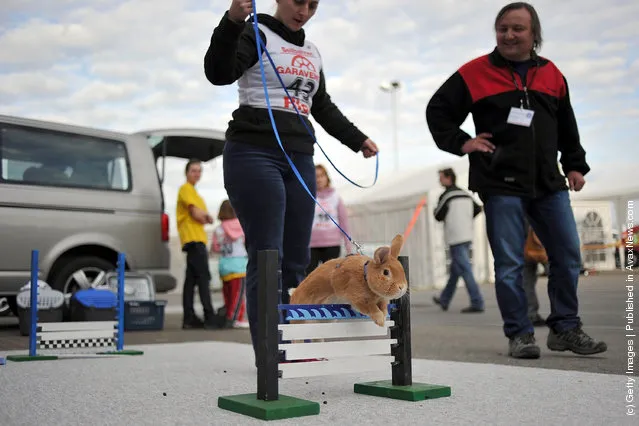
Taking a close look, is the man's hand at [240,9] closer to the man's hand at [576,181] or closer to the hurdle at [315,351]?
the hurdle at [315,351]

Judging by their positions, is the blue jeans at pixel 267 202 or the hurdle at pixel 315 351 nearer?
the hurdle at pixel 315 351

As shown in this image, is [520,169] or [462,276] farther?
[462,276]

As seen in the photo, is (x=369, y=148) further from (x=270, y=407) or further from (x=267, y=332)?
(x=270, y=407)

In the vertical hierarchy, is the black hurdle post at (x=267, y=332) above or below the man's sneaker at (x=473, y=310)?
above

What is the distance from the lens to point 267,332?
1.92 m

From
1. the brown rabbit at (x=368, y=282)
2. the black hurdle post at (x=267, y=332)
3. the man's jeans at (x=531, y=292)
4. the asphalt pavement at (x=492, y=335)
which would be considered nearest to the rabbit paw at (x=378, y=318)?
the brown rabbit at (x=368, y=282)

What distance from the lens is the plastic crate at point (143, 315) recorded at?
5.42 meters

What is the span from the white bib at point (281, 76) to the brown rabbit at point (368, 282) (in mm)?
686

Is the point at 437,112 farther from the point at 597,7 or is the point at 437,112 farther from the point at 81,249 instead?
the point at 81,249

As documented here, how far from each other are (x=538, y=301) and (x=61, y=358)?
3.32 m

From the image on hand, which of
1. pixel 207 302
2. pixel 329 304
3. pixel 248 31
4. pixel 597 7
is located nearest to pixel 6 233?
pixel 207 302

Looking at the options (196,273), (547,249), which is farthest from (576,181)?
(196,273)

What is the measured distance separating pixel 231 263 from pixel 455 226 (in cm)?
251

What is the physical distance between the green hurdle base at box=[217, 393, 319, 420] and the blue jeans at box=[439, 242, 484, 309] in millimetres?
4902
